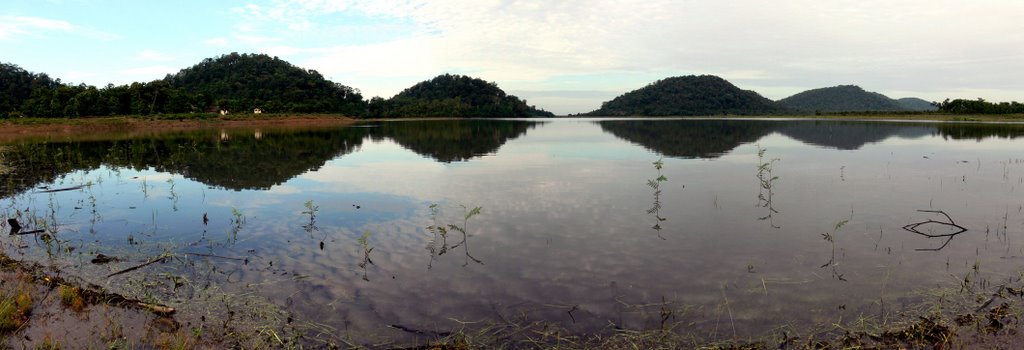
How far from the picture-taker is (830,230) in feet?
41.7

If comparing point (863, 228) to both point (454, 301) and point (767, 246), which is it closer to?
point (767, 246)

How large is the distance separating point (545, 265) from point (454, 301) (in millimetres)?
2377

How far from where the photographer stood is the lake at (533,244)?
316 inches

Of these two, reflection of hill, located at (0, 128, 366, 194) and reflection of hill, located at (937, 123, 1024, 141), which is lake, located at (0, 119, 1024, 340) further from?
reflection of hill, located at (937, 123, 1024, 141)

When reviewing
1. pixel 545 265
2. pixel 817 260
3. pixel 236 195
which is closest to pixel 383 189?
pixel 236 195

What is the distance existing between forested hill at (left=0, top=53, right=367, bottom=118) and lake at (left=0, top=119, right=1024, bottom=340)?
8380 cm

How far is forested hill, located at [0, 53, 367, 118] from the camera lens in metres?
89.0

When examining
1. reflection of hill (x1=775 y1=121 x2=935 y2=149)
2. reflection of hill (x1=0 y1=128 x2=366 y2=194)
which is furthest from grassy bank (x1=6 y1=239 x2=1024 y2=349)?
reflection of hill (x1=775 y1=121 x2=935 y2=149)

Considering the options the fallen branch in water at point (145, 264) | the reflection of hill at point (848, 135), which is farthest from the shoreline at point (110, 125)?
the reflection of hill at point (848, 135)

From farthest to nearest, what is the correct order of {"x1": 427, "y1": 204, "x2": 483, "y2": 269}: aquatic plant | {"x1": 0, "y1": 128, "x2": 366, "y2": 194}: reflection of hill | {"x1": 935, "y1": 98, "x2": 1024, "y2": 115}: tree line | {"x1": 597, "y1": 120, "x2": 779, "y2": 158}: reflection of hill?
{"x1": 935, "y1": 98, "x2": 1024, "y2": 115}: tree line < {"x1": 597, "y1": 120, "x2": 779, "y2": 158}: reflection of hill < {"x1": 0, "y1": 128, "x2": 366, "y2": 194}: reflection of hill < {"x1": 427, "y1": 204, "x2": 483, "y2": 269}: aquatic plant

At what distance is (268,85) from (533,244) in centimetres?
18064

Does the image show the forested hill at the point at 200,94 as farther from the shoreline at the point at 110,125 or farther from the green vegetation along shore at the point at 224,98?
the shoreline at the point at 110,125

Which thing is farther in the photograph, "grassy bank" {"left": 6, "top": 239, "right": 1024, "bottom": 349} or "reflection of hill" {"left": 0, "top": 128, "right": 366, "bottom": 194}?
"reflection of hill" {"left": 0, "top": 128, "right": 366, "bottom": 194}

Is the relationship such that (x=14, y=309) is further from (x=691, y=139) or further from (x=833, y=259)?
(x=691, y=139)
